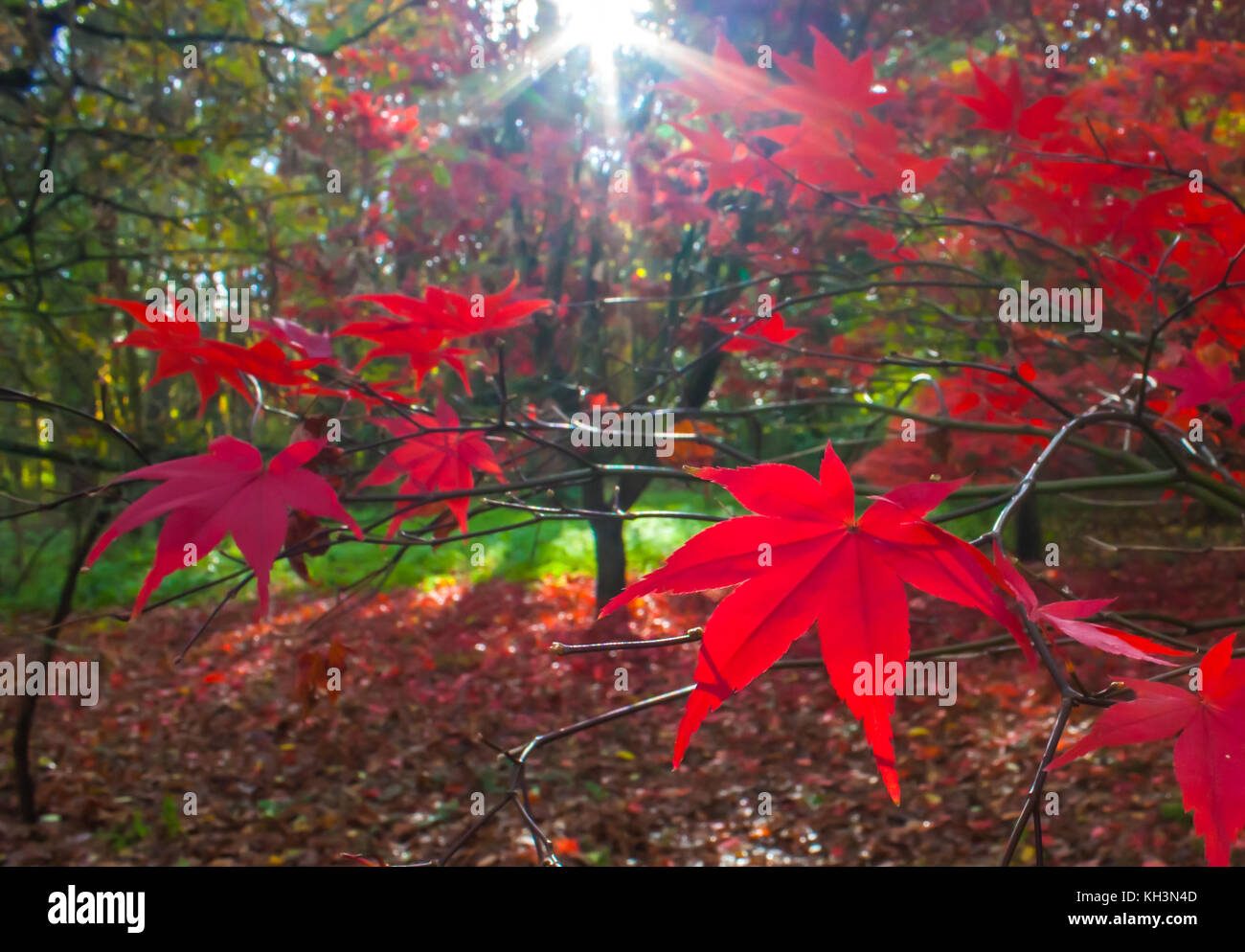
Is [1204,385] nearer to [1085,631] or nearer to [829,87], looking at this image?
[829,87]

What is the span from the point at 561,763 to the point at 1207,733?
13.0 ft

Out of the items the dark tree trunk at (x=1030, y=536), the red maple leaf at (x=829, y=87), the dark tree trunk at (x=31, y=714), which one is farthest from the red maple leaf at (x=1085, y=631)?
the dark tree trunk at (x=1030, y=536)

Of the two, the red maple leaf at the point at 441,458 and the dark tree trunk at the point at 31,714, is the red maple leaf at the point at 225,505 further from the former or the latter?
the dark tree trunk at the point at 31,714

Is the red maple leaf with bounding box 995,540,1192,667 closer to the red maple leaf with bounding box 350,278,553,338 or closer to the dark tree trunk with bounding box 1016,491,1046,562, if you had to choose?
the red maple leaf with bounding box 350,278,553,338

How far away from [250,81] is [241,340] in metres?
1.52

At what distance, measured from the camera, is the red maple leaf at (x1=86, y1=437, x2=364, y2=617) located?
802mm

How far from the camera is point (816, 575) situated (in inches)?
25.4

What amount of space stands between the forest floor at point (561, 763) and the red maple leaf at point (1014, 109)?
174 centimetres

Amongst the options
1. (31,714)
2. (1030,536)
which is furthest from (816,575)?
(1030,536)

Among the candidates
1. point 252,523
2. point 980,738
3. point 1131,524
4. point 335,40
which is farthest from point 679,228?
point 1131,524

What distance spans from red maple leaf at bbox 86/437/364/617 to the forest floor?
72.3 inches

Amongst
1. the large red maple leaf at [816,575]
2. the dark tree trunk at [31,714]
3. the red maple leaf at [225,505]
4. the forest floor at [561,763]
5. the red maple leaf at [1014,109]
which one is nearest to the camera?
the large red maple leaf at [816,575]

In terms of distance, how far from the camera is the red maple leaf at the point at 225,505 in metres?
0.80

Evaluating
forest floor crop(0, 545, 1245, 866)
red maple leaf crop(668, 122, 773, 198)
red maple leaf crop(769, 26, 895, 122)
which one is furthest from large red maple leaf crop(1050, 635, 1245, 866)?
forest floor crop(0, 545, 1245, 866)
